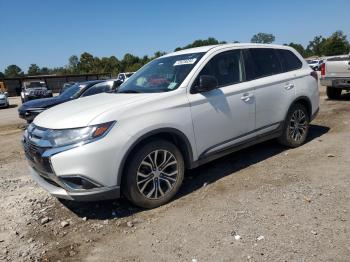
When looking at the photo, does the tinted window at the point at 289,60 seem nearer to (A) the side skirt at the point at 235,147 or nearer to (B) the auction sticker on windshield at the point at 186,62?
(A) the side skirt at the point at 235,147

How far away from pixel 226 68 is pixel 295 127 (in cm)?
196

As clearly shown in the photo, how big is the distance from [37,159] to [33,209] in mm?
900

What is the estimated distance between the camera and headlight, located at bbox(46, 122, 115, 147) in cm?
377

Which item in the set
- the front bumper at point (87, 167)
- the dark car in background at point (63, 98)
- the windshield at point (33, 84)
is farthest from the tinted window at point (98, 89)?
the windshield at point (33, 84)

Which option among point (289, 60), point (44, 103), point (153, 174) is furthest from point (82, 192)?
point (44, 103)

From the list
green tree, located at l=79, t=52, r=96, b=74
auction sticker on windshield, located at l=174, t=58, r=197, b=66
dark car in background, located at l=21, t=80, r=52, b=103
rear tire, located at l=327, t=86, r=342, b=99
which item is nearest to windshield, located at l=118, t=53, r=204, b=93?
auction sticker on windshield, located at l=174, t=58, r=197, b=66

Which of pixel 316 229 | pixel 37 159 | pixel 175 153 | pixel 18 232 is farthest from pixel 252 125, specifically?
pixel 18 232

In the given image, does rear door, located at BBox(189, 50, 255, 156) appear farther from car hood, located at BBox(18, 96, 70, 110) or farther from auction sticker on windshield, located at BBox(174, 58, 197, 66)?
car hood, located at BBox(18, 96, 70, 110)

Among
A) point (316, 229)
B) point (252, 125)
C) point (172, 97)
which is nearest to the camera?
point (316, 229)

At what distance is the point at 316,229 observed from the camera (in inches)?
139

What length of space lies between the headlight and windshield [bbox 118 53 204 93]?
1072mm

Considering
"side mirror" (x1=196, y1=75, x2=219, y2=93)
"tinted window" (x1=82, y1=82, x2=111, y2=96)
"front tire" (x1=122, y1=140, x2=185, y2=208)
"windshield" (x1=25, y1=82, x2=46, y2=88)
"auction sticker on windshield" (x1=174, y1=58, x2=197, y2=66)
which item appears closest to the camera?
"front tire" (x1=122, y1=140, x2=185, y2=208)

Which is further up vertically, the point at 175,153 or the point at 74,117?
the point at 74,117

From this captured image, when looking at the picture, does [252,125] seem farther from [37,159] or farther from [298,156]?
[37,159]
